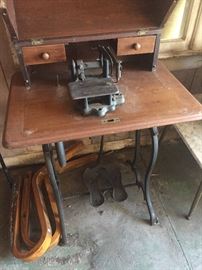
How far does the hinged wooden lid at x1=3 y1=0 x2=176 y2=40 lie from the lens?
109cm

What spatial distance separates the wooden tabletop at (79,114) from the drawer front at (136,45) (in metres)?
0.12

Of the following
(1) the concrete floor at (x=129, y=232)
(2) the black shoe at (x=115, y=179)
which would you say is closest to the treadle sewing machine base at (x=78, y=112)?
(1) the concrete floor at (x=129, y=232)

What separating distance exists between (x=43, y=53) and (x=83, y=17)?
0.76 feet

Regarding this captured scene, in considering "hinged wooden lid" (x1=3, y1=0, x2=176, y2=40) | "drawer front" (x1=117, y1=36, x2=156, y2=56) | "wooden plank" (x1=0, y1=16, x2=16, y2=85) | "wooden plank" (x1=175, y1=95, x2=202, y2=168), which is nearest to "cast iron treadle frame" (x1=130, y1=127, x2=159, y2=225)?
"wooden plank" (x1=175, y1=95, x2=202, y2=168)

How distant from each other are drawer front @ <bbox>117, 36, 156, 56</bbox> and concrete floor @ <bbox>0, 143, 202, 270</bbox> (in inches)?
36.7

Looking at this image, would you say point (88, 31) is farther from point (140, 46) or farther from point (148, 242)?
point (148, 242)

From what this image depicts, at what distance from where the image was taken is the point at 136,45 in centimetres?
117

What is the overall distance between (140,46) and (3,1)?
1.89 feet

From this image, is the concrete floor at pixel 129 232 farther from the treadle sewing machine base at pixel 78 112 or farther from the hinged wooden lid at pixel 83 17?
the hinged wooden lid at pixel 83 17

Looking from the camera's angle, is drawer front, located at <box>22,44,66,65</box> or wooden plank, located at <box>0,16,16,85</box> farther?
wooden plank, located at <box>0,16,16,85</box>

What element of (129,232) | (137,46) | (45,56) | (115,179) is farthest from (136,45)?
(129,232)

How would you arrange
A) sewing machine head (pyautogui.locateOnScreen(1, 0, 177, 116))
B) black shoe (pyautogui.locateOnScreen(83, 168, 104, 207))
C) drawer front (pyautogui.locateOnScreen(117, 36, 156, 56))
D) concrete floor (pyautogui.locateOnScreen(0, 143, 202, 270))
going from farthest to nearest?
black shoe (pyautogui.locateOnScreen(83, 168, 104, 207))
concrete floor (pyautogui.locateOnScreen(0, 143, 202, 270))
drawer front (pyautogui.locateOnScreen(117, 36, 156, 56))
sewing machine head (pyautogui.locateOnScreen(1, 0, 177, 116))

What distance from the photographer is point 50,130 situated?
37.2 inches

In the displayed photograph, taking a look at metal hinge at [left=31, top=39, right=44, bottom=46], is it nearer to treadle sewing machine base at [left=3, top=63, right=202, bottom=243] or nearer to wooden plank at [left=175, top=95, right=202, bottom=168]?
treadle sewing machine base at [left=3, top=63, right=202, bottom=243]
